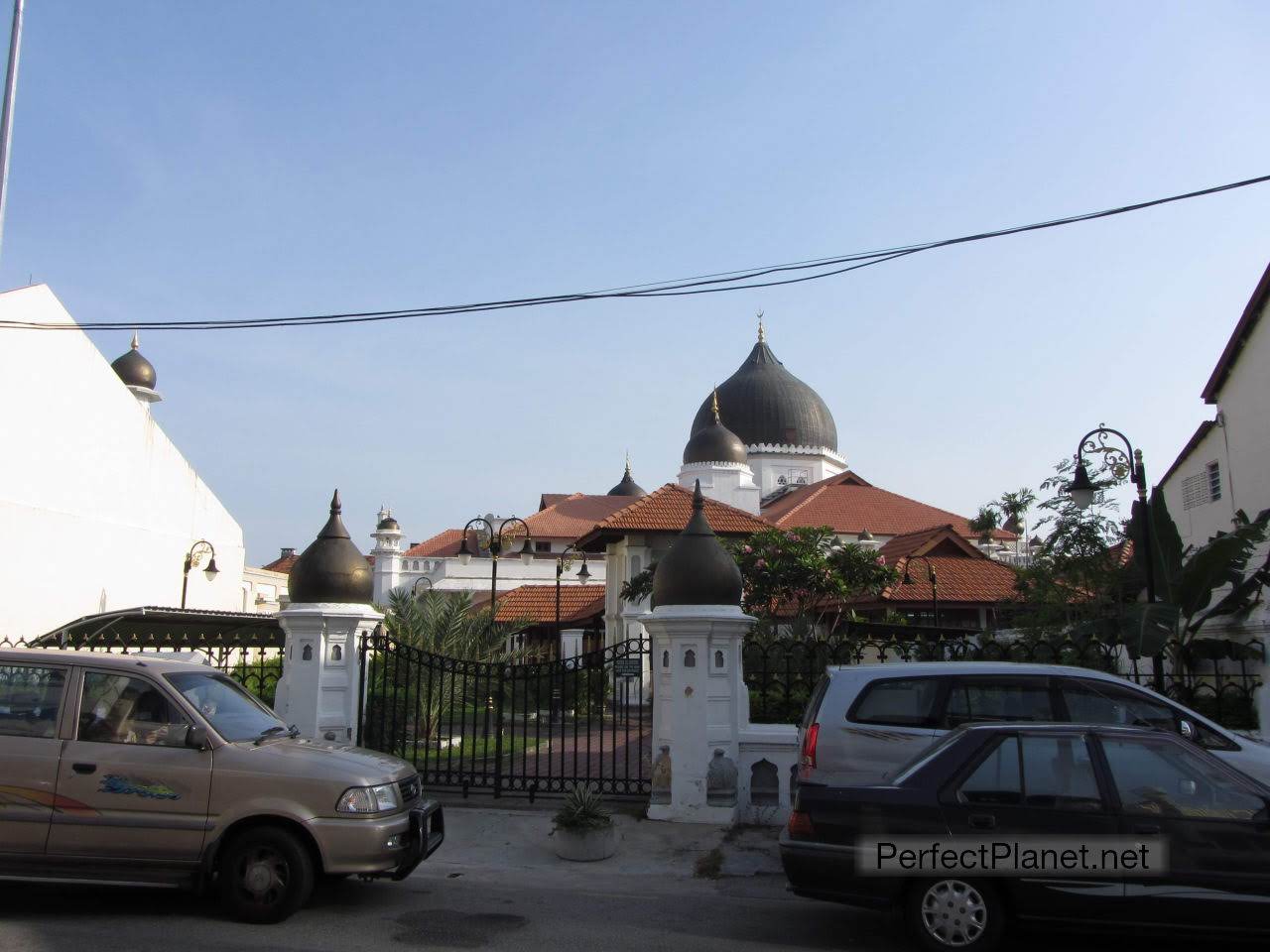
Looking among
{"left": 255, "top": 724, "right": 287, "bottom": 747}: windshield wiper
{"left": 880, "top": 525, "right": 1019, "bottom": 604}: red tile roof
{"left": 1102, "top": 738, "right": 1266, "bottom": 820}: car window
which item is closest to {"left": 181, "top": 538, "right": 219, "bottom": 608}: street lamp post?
{"left": 255, "top": 724, "right": 287, "bottom": 747}: windshield wiper

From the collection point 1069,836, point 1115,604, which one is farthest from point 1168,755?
point 1115,604

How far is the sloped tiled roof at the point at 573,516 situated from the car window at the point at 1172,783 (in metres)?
46.3

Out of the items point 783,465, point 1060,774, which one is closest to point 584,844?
point 1060,774

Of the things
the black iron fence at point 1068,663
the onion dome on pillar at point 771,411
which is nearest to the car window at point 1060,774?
Result: the black iron fence at point 1068,663

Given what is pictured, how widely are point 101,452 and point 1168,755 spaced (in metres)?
25.4

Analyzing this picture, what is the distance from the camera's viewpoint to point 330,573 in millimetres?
10867

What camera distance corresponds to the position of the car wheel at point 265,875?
Answer: 6.46 meters

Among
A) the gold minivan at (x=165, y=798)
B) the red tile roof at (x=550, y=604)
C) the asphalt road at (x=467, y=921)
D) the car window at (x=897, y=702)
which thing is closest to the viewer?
the asphalt road at (x=467, y=921)

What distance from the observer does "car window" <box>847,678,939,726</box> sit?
7.53 m

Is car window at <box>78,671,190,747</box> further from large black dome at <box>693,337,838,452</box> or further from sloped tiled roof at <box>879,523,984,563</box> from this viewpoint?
large black dome at <box>693,337,838,452</box>

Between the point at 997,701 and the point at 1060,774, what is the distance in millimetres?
1729

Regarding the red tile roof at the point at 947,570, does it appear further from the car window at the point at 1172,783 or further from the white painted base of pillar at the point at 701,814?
the car window at the point at 1172,783

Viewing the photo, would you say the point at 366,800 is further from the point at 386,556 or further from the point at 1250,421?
the point at 386,556

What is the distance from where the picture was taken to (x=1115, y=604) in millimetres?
14906
